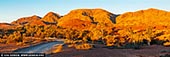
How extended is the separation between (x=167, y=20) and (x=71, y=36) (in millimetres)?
94146

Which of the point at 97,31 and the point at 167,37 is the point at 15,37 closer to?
the point at 97,31

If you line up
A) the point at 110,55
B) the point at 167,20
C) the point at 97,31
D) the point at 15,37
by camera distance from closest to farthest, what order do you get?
the point at 110,55 → the point at 15,37 → the point at 97,31 → the point at 167,20

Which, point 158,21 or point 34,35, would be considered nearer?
point 34,35

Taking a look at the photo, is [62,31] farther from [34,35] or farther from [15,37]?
[15,37]

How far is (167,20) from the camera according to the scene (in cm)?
19288

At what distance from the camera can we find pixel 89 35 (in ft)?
350

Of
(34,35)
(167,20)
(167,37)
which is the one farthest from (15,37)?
(167,20)

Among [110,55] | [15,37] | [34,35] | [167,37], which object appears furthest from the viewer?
[34,35]

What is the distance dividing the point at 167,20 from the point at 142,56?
14191cm

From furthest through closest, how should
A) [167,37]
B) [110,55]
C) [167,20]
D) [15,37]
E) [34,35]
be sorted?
1. [167,20]
2. [34,35]
3. [167,37]
4. [15,37]
5. [110,55]

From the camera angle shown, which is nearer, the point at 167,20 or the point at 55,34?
the point at 55,34

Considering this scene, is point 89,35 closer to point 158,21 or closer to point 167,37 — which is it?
point 167,37

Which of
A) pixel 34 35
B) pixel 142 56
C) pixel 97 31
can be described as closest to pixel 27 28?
pixel 34 35

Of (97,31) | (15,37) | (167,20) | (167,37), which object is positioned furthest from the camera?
(167,20)
